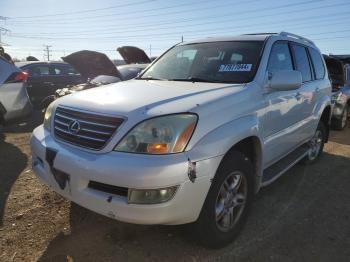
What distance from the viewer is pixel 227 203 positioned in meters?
3.09

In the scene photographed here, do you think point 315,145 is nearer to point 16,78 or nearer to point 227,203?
point 227,203

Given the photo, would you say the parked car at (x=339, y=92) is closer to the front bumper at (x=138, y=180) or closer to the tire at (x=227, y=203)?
the tire at (x=227, y=203)

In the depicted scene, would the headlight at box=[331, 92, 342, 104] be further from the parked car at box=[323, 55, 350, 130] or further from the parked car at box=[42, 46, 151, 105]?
the parked car at box=[42, 46, 151, 105]

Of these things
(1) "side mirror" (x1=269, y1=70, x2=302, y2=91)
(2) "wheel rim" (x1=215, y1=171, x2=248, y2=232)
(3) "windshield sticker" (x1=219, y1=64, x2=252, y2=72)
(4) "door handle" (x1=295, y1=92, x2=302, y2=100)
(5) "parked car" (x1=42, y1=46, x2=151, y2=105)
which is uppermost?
(3) "windshield sticker" (x1=219, y1=64, x2=252, y2=72)

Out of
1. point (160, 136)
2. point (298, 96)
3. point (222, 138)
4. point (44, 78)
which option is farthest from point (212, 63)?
point (44, 78)

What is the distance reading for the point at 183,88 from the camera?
3.34 m

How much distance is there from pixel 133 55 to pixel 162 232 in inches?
296

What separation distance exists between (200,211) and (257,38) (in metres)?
2.23

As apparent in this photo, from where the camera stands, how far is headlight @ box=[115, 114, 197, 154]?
8.31 feet

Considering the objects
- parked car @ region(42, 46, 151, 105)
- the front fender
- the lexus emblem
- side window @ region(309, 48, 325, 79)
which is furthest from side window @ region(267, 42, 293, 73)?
parked car @ region(42, 46, 151, 105)

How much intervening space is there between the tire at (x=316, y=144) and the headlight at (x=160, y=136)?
3.33m

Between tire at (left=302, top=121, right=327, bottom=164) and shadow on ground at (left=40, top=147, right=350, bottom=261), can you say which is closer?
shadow on ground at (left=40, top=147, right=350, bottom=261)

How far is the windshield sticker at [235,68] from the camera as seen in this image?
365cm

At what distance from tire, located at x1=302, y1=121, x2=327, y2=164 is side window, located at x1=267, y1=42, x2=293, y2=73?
157cm
